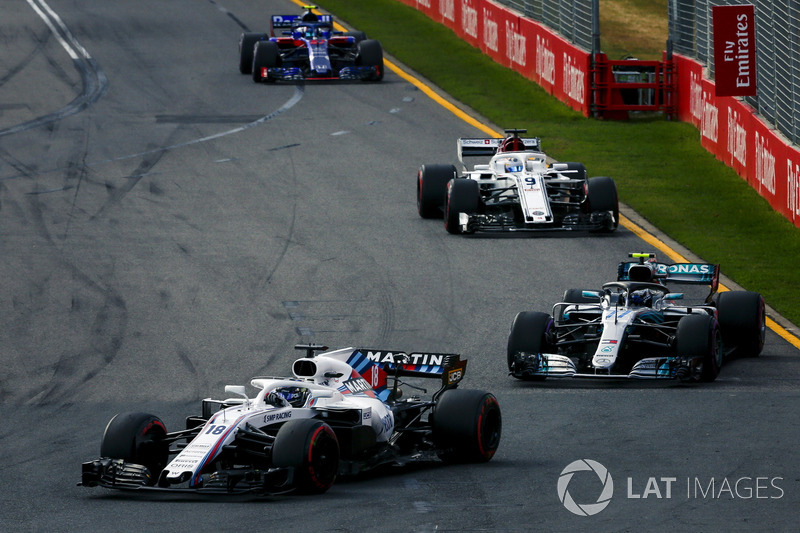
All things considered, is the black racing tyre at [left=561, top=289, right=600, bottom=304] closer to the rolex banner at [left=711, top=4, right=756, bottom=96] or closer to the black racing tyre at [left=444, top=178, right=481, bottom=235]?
the black racing tyre at [left=444, top=178, right=481, bottom=235]

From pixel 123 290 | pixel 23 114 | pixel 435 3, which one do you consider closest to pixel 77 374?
pixel 123 290

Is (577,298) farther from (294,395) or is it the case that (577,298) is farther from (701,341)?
(294,395)

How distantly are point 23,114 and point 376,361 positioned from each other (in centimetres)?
2163

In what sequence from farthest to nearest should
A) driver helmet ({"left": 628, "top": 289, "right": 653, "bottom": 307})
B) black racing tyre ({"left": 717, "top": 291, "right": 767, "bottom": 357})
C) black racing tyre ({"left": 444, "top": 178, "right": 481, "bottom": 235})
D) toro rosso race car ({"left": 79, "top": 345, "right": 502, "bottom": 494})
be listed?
black racing tyre ({"left": 444, "top": 178, "right": 481, "bottom": 235}) < black racing tyre ({"left": 717, "top": 291, "right": 767, "bottom": 357}) < driver helmet ({"left": 628, "top": 289, "right": 653, "bottom": 307}) < toro rosso race car ({"left": 79, "top": 345, "right": 502, "bottom": 494})

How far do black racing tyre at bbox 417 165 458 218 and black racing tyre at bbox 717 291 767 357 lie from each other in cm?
780

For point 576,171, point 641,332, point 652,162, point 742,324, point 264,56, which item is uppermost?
point 641,332

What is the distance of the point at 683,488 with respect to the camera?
442 inches

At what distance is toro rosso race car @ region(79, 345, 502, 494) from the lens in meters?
11.0

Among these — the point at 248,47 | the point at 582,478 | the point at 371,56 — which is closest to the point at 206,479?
the point at 582,478

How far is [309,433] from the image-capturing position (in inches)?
433

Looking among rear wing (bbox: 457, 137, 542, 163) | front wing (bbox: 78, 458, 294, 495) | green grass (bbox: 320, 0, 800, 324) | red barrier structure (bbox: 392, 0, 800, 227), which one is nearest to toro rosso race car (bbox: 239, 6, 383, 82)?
green grass (bbox: 320, 0, 800, 324)

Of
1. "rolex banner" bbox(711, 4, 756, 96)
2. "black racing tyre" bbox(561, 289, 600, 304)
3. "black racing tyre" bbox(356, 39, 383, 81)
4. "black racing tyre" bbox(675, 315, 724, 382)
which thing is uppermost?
"rolex banner" bbox(711, 4, 756, 96)

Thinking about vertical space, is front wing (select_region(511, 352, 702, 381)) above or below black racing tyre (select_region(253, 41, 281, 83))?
above

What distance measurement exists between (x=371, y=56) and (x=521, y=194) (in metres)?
13.5
